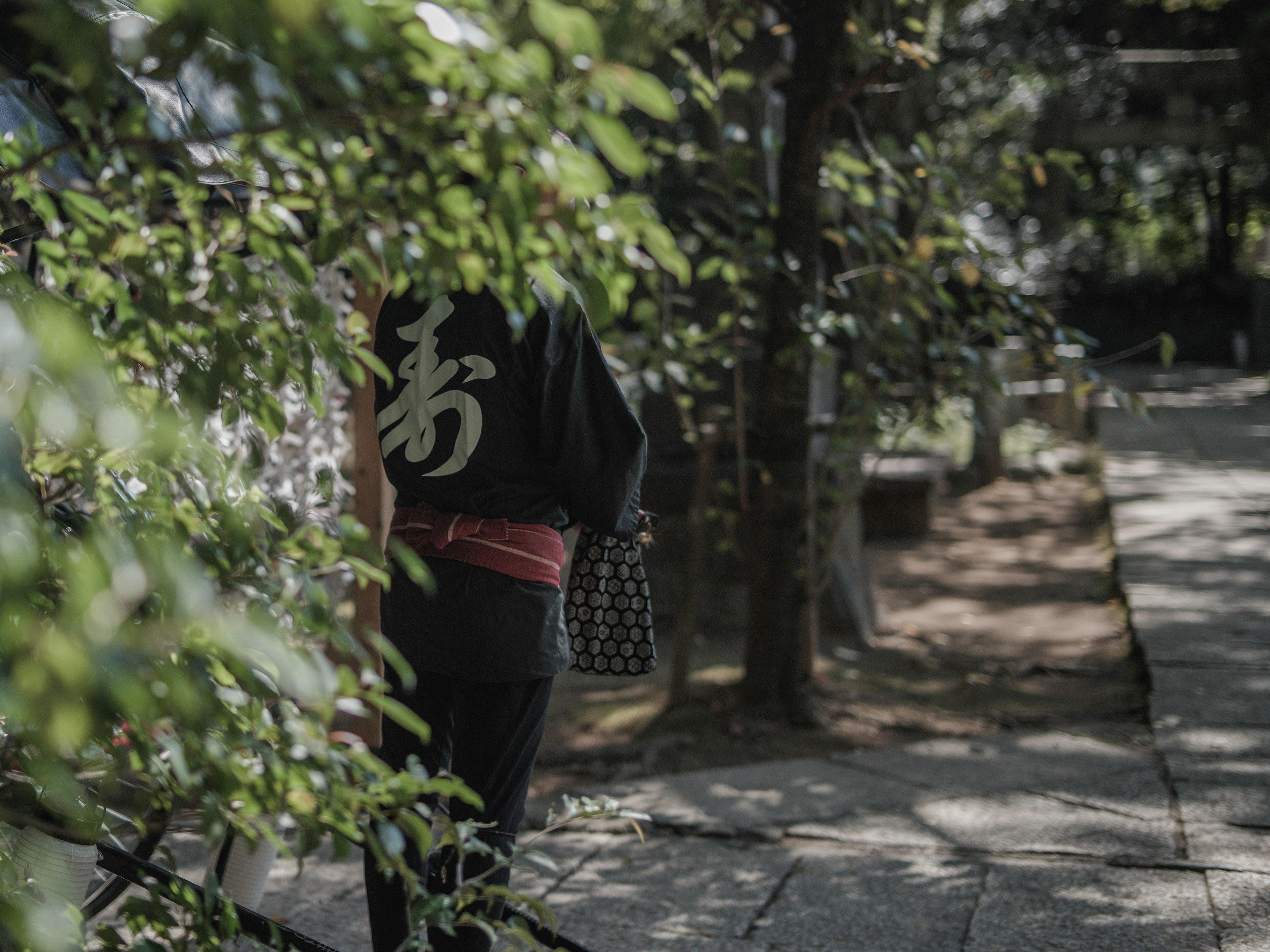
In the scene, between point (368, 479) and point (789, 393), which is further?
point (789, 393)

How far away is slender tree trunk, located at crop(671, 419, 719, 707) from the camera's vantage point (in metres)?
4.65

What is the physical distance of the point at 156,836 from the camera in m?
2.19

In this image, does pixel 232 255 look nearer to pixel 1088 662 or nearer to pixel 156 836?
pixel 156 836

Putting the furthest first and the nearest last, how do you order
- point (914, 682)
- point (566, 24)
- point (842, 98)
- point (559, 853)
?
point (914, 682), point (842, 98), point (559, 853), point (566, 24)

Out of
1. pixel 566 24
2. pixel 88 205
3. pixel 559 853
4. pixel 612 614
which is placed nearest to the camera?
pixel 566 24

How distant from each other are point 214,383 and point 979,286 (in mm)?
4039

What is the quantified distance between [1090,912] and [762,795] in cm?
123

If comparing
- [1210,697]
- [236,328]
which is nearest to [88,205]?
[236,328]

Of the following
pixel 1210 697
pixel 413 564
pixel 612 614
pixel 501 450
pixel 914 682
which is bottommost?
pixel 914 682

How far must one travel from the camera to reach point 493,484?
84.5 inches

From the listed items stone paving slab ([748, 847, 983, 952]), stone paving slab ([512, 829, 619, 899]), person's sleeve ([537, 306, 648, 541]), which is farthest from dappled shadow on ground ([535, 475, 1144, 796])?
person's sleeve ([537, 306, 648, 541])

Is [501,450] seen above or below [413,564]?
above

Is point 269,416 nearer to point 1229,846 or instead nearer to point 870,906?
point 870,906

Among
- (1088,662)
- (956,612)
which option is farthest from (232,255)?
(956,612)
